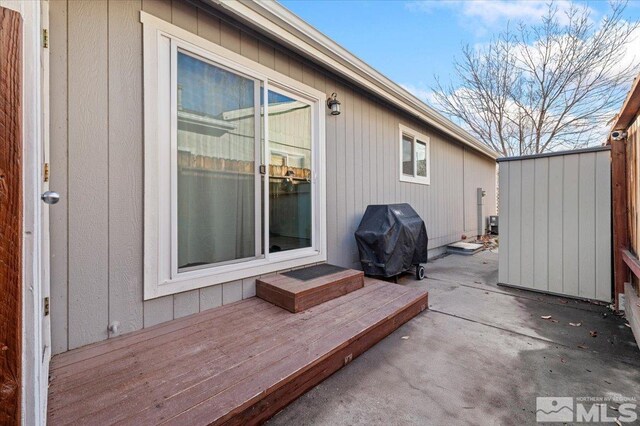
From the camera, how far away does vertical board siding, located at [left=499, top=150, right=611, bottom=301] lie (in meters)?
3.09

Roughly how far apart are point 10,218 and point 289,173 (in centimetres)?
244

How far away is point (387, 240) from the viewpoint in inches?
138

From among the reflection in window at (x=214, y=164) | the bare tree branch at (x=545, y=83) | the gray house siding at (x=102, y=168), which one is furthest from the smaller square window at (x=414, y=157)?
the bare tree branch at (x=545, y=83)

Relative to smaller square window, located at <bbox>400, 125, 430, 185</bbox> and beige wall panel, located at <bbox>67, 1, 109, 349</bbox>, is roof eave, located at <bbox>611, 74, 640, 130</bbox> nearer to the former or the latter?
smaller square window, located at <bbox>400, 125, 430, 185</bbox>

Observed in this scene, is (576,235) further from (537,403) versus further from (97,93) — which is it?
(97,93)

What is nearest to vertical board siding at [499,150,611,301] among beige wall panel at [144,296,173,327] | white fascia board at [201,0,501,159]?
white fascia board at [201,0,501,159]

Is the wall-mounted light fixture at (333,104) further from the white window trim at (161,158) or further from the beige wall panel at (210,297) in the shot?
the beige wall panel at (210,297)

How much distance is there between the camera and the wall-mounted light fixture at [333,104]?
348 cm

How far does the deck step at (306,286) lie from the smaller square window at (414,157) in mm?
2646

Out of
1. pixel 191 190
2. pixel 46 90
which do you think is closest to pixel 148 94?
pixel 46 90

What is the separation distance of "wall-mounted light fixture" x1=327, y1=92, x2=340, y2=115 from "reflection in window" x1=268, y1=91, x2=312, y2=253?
32 centimetres

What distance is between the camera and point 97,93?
1.83m

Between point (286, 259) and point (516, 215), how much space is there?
2986 mm

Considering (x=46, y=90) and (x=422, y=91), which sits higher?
(x=422, y=91)
